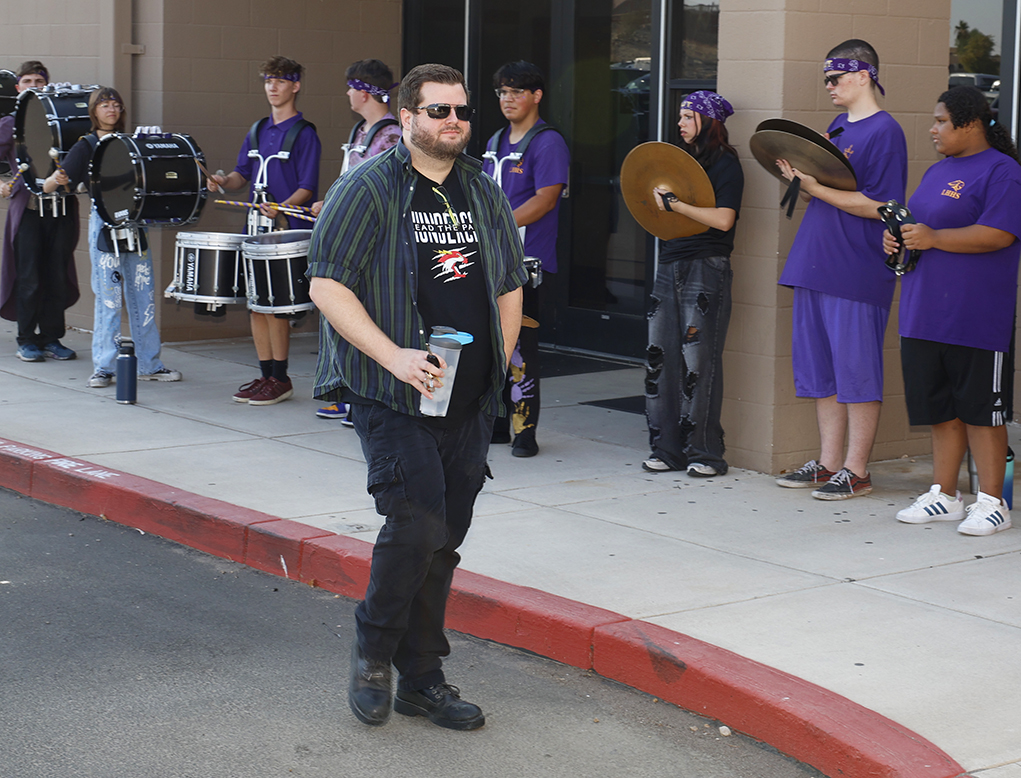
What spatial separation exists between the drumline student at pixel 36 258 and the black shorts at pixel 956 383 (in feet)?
22.8

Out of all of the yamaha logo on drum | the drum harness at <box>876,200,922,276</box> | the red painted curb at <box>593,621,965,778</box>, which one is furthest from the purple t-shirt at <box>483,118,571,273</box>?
the red painted curb at <box>593,621,965,778</box>

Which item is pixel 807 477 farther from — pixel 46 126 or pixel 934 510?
pixel 46 126

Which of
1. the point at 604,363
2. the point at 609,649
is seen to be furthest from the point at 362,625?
the point at 604,363

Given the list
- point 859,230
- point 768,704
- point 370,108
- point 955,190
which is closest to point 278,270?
point 370,108

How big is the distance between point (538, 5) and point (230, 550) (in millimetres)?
6732

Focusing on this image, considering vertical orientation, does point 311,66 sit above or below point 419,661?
above

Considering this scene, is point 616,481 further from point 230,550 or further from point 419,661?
point 419,661

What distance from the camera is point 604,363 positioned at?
36.8 feet

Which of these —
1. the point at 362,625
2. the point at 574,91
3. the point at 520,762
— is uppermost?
the point at 574,91

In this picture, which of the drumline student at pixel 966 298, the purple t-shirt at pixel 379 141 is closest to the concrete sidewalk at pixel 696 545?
the drumline student at pixel 966 298

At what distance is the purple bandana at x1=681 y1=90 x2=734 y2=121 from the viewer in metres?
7.12

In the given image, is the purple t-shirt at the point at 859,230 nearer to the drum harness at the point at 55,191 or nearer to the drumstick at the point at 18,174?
the drum harness at the point at 55,191

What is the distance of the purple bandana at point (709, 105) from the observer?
23.4 ft

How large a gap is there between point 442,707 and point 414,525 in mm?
619
